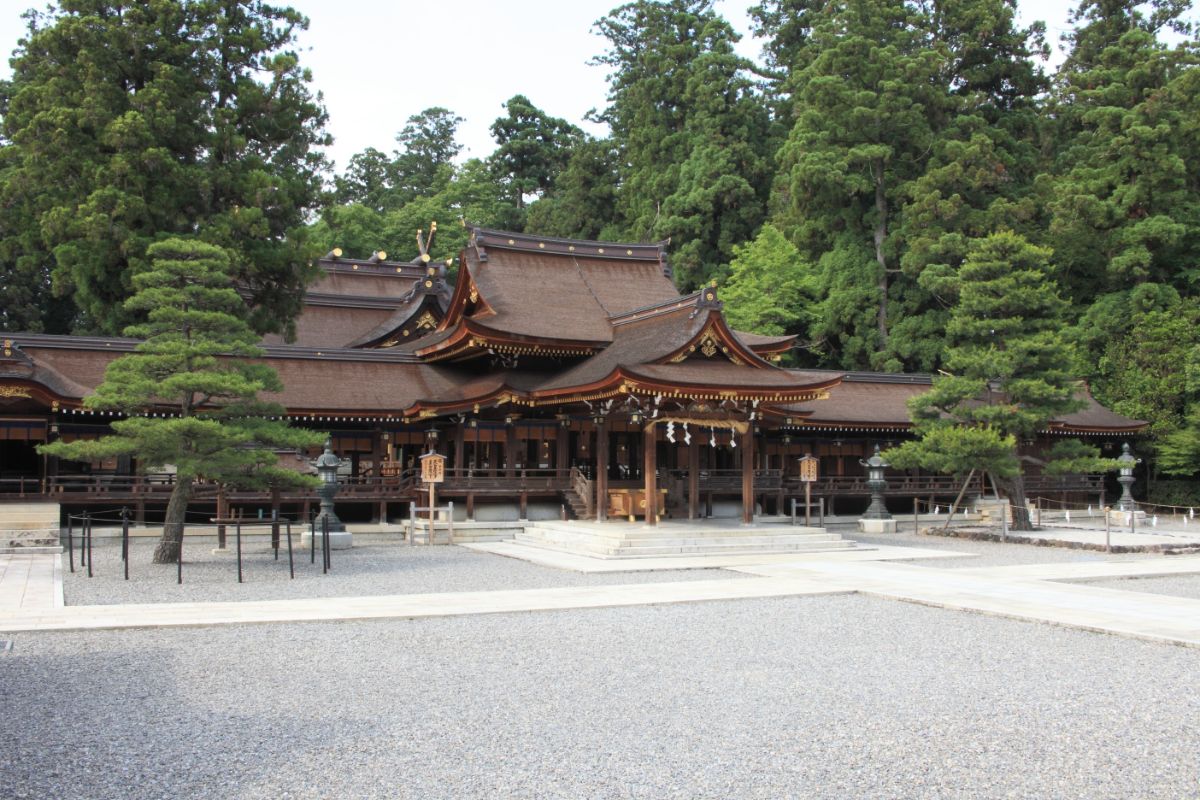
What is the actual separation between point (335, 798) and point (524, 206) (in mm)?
68507

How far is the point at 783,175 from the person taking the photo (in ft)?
159

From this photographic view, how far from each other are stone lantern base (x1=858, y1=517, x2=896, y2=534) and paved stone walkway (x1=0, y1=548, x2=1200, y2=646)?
8541 mm

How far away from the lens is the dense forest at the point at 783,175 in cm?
2938

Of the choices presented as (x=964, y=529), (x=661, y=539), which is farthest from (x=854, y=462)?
(x=661, y=539)

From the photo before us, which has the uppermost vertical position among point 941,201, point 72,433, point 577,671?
point 941,201

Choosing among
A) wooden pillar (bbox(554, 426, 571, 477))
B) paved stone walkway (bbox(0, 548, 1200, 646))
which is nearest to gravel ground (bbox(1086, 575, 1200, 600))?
paved stone walkway (bbox(0, 548, 1200, 646))

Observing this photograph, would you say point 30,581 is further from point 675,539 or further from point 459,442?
point 459,442

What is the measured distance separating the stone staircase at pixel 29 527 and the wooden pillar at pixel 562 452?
39.0 ft

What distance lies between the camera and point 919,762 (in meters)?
6.93

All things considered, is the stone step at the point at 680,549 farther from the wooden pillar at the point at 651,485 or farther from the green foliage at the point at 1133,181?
the green foliage at the point at 1133,181

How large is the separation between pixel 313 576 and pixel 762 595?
7.53m

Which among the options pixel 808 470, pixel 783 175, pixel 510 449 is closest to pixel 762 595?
pixel 808 470

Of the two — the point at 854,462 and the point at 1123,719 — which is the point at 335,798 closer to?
the point at 1123,719

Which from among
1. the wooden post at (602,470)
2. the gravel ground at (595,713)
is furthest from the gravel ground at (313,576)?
the wooden post at (602,470)
